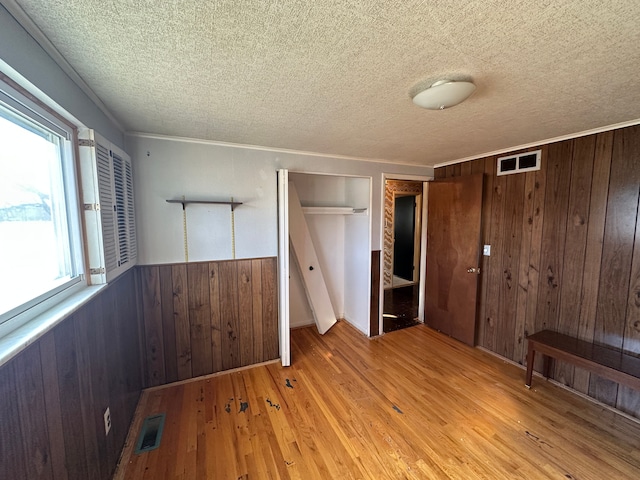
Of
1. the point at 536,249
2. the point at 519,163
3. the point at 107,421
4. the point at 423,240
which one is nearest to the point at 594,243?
the point at 536,249

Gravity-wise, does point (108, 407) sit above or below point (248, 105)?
below

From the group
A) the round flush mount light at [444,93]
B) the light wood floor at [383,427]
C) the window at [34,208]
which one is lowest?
the light wood floor at [383,427]

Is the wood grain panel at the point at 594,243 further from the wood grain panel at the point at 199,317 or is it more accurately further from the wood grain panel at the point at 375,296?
the wood grain panel at the point at 199,317

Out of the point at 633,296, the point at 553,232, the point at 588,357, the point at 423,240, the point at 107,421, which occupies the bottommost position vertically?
the point at 107,421

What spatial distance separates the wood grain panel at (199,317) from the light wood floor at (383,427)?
19 cm

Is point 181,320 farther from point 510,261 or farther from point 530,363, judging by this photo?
point 510,261

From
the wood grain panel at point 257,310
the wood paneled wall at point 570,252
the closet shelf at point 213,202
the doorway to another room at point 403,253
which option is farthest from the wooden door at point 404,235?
the closet shelf at point 213,202

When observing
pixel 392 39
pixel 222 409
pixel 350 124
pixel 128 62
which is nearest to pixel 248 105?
pixel 128 62

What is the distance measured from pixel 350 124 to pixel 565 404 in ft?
9.65

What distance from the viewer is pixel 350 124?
1929mm

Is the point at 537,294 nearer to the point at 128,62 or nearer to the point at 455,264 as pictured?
the point at 455,264

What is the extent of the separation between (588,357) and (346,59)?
109 inches

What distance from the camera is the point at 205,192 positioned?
238 centimetres

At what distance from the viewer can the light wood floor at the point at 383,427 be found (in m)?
1.59
